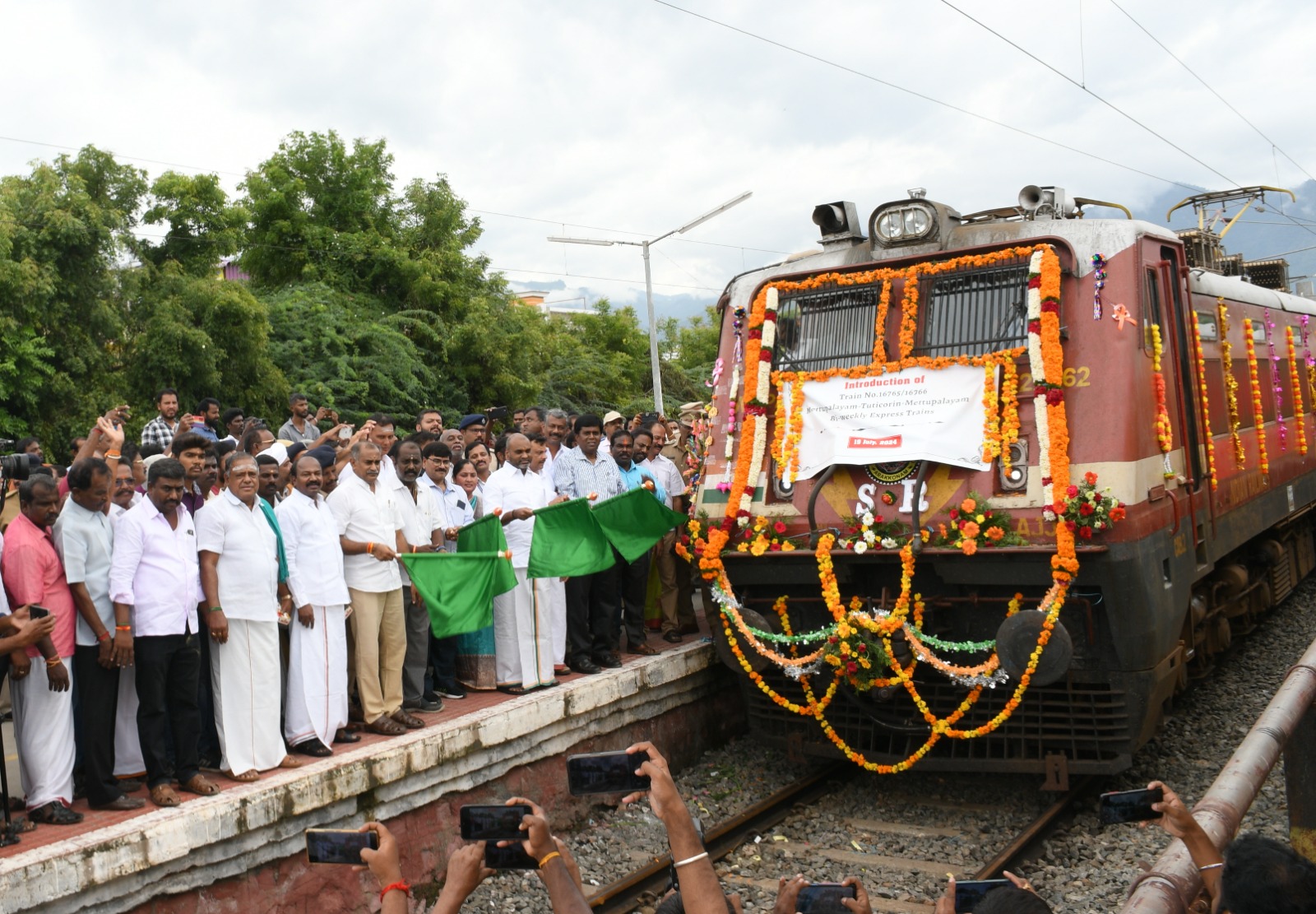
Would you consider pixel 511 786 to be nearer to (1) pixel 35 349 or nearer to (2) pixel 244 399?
(1) pixel 35 349

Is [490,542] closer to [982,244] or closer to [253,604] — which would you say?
[253,604]

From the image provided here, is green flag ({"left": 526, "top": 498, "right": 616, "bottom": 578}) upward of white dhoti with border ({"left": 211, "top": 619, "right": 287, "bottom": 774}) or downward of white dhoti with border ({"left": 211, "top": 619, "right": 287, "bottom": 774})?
upward

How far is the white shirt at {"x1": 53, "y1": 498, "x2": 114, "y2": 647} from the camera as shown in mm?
5609

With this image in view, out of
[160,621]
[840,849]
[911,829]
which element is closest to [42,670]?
[160,621]

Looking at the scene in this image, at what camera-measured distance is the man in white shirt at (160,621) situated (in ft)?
18.6

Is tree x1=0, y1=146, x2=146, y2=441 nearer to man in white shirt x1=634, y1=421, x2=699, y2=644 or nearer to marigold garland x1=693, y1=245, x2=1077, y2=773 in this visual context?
man in white shirt x1=634, y1=421, x2=699, y2=644

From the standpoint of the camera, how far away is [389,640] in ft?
23.3

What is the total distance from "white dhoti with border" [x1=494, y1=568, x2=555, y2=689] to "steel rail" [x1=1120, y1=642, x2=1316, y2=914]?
4750mm

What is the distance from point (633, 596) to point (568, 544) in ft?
3.93

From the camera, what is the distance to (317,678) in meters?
6.59

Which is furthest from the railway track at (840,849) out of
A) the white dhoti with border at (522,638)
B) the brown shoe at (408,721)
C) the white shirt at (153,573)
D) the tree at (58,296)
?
the tree at (58,296)

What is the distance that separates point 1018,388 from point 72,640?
17.7 feet

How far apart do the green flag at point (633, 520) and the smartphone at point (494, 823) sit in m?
5.48

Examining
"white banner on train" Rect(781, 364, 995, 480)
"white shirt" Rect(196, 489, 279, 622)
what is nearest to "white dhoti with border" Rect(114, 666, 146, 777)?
"white shirt" Rect(196, 489, 279, 622)
